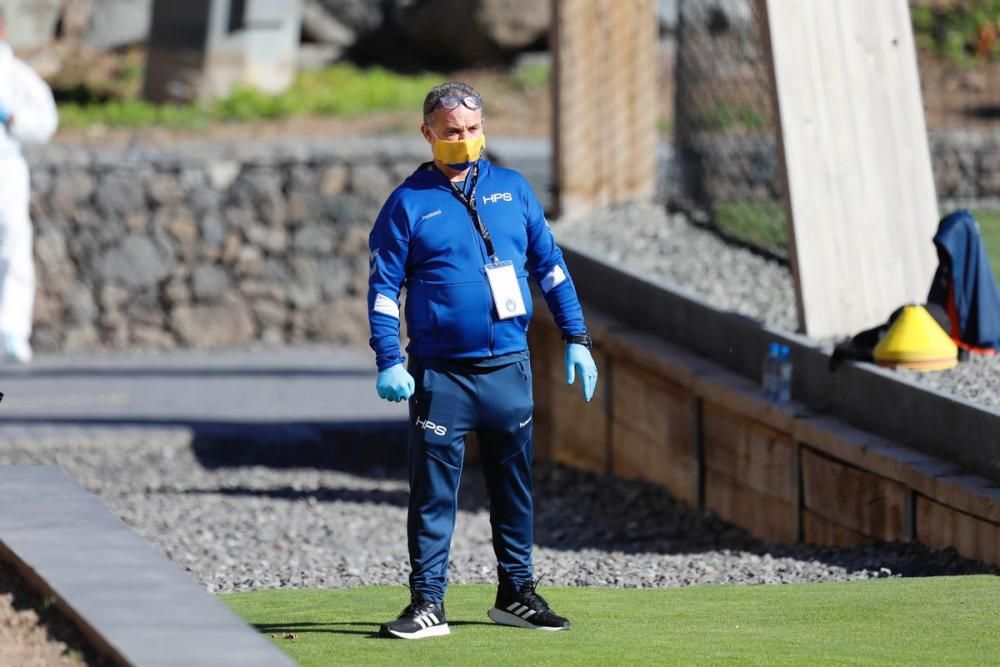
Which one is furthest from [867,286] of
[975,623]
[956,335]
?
[975,623]

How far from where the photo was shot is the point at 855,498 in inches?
340

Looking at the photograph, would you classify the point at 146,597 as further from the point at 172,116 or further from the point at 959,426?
the point at 172,116

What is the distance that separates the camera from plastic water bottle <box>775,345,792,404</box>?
955cm

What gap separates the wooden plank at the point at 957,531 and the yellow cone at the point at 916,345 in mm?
1044

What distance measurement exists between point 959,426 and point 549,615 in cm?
248

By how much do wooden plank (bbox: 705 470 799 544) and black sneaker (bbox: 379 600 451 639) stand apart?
11.5 feet

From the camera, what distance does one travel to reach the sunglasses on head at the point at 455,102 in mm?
5988

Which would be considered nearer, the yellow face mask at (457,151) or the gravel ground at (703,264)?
the yellow face mask at (457,151)

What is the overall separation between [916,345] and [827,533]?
93 centimetres

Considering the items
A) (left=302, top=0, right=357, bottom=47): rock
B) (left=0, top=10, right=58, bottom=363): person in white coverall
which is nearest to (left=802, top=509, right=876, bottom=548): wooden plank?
(left=0, top=10, right=58, bottom=363): person in white coverall

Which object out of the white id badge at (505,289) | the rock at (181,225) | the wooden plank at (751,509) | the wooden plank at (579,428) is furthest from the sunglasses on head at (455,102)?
the rock at (181,225)

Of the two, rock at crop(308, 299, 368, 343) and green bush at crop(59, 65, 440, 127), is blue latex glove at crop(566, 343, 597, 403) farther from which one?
green bush at crop(59, 65, 440, 127)

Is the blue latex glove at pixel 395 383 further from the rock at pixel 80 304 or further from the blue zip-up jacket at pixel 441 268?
the rock at pixel 80 304

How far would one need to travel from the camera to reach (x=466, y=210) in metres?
5.98
